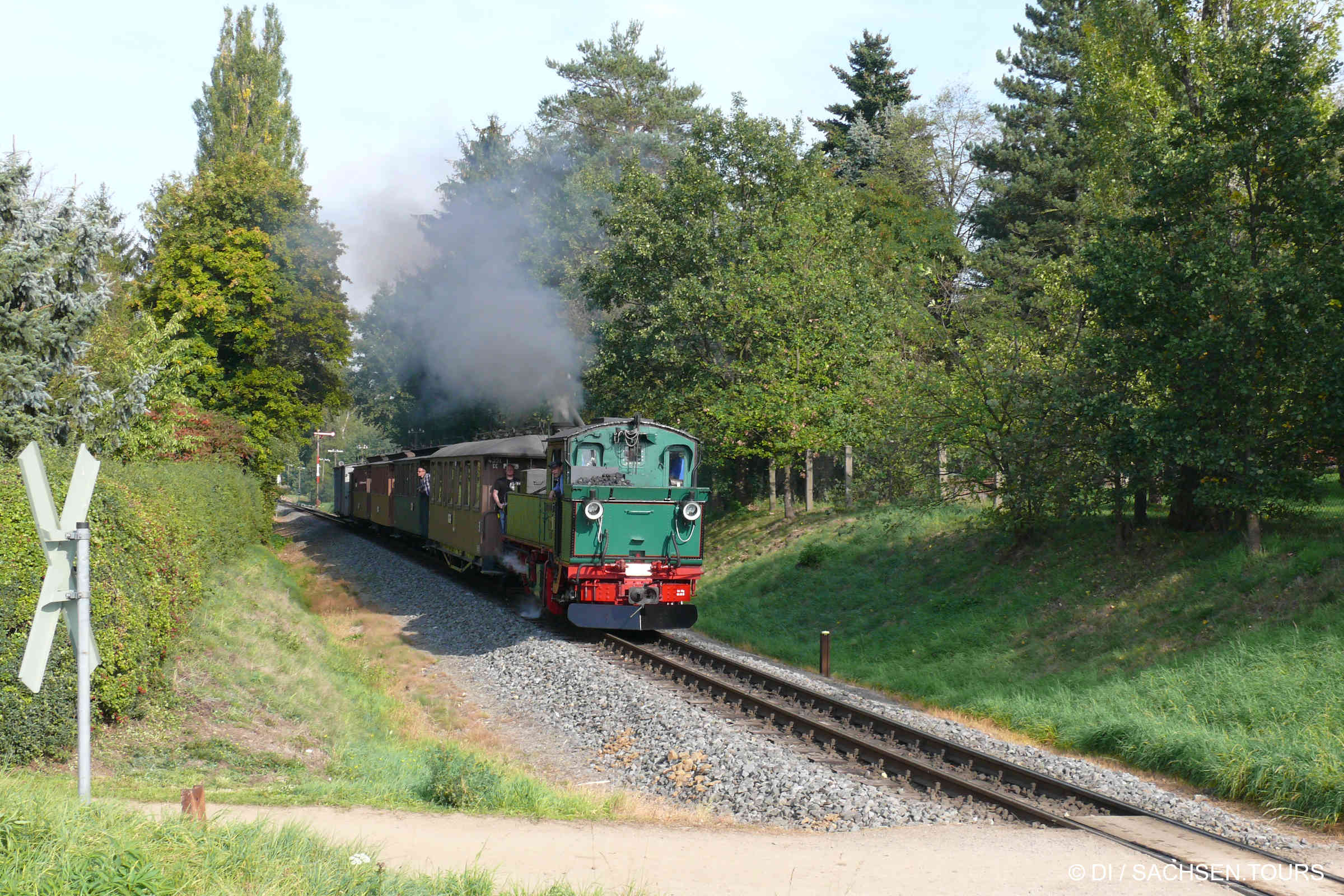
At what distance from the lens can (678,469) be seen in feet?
58.1

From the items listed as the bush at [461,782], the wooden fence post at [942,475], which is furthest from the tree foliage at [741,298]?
the bush at [461,782]

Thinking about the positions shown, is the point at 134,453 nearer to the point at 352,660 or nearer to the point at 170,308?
the point at 352,660

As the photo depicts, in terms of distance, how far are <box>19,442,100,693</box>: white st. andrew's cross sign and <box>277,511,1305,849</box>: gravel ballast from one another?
570cm

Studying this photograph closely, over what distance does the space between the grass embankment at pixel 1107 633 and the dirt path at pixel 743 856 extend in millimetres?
2934

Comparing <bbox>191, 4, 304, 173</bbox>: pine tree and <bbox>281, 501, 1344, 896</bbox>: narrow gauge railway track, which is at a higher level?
<bbox>191, 4, 304, 173</bbox>: pine tree

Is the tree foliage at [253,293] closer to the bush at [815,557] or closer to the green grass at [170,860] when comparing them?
the bush at [815,557]

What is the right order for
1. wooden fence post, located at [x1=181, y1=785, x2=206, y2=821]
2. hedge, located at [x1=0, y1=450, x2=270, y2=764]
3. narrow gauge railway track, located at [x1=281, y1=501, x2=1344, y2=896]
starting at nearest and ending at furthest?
wooden fence post, located at [x1=181, y1=785, x2=206, y2=821] → narrow gauge railway track, located at [x1=281, y1=501, x2=1344, y2=896] → hedge, located at [x1=0, y1=450, x2=270, y2=764]

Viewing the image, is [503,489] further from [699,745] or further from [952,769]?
[952,769]

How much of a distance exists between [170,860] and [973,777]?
7.33 m

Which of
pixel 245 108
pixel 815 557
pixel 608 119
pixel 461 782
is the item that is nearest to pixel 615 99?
pixel 608 119

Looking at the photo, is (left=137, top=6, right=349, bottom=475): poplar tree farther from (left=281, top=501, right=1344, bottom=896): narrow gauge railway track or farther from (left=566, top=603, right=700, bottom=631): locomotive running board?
(left=281, top=501, right=1344, bottom=896): narrow gauge railway track

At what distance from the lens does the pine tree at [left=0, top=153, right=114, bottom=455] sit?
16.6 metres

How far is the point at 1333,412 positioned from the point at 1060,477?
467 centimetres

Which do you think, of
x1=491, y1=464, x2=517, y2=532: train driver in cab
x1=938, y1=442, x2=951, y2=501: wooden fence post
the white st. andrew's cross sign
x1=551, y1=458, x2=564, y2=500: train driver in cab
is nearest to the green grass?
the white st. andrew's cross sign
